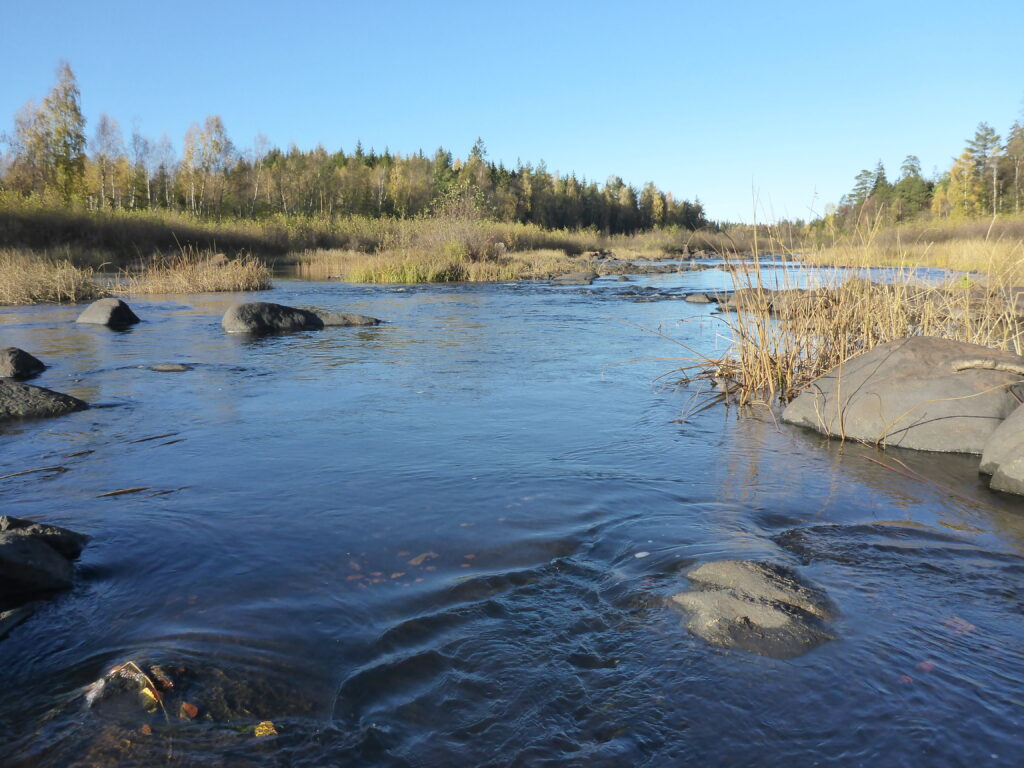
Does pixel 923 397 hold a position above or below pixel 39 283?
below

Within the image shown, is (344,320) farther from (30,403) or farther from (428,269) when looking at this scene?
(428,269)

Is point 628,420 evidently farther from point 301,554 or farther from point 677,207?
point 677,207

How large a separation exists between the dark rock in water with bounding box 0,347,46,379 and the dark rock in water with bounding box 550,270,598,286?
60.0 feet

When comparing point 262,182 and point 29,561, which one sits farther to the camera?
point 262,182

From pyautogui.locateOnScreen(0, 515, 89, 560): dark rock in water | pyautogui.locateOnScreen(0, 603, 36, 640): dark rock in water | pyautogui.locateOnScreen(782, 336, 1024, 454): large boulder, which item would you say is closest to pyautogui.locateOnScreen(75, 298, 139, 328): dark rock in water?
pyautogui.locateOnScreen(0, 515, 89, 560): dark rock in water

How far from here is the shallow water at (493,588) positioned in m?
2.26

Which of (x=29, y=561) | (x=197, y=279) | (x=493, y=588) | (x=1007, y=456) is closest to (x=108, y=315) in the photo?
(x=197, y=279)

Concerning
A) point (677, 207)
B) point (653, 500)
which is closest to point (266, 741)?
point (653, 500)

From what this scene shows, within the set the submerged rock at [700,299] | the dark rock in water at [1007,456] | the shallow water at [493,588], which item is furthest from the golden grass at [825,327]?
the submerged rock at [700,299]

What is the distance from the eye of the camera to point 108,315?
13789mm

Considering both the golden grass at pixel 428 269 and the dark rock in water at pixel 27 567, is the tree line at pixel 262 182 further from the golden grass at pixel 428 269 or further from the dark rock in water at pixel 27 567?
the dark rock in water at pixel 27 567

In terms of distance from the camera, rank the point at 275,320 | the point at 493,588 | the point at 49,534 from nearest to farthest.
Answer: the point at 493,588
the point at 49,534
the point at 275,320

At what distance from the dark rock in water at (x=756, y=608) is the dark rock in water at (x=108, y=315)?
13843 millimetres

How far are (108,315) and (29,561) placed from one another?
40.6ft
